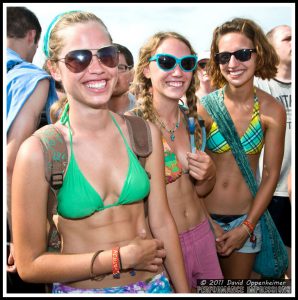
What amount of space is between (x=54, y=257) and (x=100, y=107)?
0.84m

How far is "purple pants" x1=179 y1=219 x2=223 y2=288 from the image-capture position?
114 inches

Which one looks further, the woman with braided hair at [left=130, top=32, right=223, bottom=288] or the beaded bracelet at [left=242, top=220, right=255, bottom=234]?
the beaded bracelet at [left=242, top=220, right=255, bottom=234]

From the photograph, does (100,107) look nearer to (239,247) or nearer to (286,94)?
(239,247)

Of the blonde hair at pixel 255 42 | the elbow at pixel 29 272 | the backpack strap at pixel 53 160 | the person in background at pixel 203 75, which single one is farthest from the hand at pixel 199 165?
the person in background at pixel 203 75

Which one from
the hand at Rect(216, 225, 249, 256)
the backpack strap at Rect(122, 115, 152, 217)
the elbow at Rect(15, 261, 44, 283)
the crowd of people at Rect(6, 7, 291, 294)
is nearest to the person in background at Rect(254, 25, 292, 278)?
the crowd of people at Rect(6, 7, 291, 294)

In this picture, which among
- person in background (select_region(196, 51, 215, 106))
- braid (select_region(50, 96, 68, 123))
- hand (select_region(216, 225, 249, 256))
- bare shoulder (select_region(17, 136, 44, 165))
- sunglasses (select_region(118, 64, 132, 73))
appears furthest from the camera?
person in background (select_region(196, 51, 215, 106))

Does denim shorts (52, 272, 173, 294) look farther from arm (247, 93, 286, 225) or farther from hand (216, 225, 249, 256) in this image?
arm (247, 93, 286, 225)

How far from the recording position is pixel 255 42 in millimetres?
3502

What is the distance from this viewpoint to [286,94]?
434 cm

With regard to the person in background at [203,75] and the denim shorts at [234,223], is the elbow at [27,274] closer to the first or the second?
the denim shorts at [234,223]

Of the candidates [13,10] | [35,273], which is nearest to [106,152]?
[35,273]

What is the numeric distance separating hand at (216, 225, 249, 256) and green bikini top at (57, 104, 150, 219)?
1494 millimetres

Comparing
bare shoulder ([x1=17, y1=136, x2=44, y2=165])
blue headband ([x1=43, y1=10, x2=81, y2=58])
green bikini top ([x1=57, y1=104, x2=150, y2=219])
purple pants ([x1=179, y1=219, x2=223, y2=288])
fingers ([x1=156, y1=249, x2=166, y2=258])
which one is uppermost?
blue headband ([x1=43, y1=10, x2=81, y2=58])

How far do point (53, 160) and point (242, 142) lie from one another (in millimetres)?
1988
